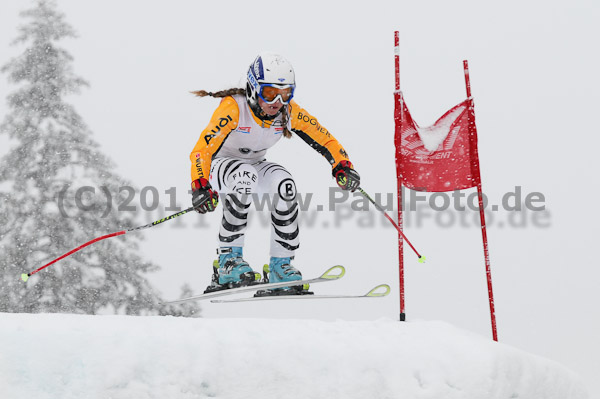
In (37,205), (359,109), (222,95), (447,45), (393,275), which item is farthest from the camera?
(447,45)

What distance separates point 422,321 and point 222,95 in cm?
242

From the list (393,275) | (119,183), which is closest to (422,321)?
A: (119,183)

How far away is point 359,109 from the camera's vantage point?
3588 centimetres

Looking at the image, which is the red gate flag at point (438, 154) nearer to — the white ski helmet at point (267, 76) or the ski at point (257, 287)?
the white ski helmet at point (267, 76)

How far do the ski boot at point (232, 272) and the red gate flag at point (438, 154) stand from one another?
1.58 m

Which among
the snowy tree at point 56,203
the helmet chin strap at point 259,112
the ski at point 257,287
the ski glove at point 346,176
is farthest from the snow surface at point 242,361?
the snowy tree at point 56,203

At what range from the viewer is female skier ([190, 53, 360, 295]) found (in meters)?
5.64

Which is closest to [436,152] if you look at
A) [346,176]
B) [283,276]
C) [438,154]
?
[438,154]

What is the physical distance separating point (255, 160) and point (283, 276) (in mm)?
1007

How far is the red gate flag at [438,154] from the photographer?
618 centimetres

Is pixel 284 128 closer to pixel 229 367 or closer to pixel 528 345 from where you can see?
pixel 229 367

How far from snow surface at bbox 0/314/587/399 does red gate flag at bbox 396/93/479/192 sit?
190cm

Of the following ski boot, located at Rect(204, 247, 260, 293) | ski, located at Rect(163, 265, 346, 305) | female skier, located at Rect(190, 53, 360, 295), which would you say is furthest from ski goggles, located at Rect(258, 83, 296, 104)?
ski, located at Rect(163, 265, 346, 305)

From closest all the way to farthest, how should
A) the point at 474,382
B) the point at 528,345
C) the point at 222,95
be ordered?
1. the point at 474,382
2. the point at 222,95
3. the point at 528,345
